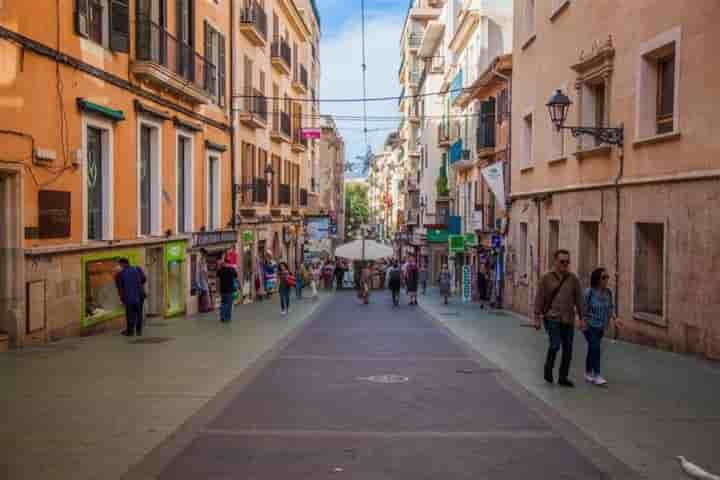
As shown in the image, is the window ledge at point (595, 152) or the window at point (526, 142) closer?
the window ledge at point (595, 152)

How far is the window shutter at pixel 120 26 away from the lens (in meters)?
17.0

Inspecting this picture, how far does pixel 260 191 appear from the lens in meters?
33.1

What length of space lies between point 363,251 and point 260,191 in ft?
27.2

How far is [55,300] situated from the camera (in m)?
14.1

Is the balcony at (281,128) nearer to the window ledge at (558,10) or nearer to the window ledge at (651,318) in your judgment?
the window ledge at (558,10)

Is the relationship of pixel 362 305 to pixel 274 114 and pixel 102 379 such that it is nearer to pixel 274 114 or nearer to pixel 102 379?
pixel 274 114

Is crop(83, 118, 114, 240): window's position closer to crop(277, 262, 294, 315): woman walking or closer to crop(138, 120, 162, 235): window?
crop(138, 120, 162, 235): window

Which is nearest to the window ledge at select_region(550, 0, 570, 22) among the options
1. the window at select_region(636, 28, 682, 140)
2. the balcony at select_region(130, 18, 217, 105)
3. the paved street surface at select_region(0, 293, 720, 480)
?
the window at select_region(636, 28, 682, 140)

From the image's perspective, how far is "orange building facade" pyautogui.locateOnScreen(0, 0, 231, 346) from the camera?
→ 1285 centimetres

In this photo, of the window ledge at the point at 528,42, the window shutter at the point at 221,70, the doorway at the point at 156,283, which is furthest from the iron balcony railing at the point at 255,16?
the doorway at the point at 156,283

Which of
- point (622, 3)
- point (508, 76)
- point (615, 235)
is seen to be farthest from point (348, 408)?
point (508, 76)

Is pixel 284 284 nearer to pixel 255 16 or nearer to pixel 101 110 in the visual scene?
pixel 101 110

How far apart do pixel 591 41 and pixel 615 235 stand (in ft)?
15.2

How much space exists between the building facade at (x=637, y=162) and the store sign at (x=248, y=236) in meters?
11.4
